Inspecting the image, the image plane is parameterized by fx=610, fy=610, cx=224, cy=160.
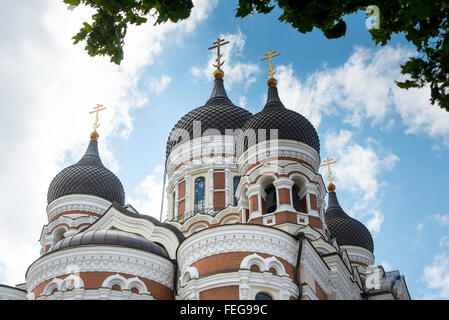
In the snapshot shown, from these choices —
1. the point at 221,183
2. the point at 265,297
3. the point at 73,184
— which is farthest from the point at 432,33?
the point at 73,184

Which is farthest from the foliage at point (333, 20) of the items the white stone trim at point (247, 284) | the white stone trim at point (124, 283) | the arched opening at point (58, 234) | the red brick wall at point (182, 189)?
the arched opening at point (58, 234)

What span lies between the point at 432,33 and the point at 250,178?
13517 millimetres

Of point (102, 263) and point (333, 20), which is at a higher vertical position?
point (102, 263)

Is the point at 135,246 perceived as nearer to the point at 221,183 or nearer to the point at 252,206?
the point at 252,206

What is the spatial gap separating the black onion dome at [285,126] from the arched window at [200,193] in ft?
8.82

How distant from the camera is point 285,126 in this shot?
19031 mm

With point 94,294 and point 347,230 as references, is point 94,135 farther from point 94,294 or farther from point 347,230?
point 94,294

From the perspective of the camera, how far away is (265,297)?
14391mm

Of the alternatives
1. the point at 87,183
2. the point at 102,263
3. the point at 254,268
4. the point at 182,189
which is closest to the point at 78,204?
the point at 87,183

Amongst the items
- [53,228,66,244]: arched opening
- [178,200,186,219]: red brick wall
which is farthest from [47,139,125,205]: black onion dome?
[178,200,186,219]: red brick wall

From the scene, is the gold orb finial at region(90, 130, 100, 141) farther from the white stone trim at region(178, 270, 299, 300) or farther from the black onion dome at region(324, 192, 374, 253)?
the white stone trim at region(178, 270, 299, 300)

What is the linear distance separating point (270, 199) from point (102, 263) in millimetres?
5798

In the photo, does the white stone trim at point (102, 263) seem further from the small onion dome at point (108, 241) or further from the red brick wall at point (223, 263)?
the red brick wall at point (223, 263)

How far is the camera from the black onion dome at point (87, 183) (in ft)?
75.7
